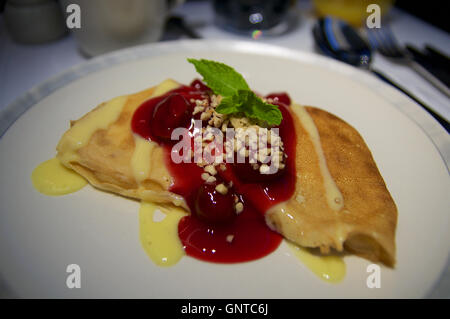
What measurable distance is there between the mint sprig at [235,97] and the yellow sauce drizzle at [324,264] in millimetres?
608

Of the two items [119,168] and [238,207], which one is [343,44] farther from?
[119,168]

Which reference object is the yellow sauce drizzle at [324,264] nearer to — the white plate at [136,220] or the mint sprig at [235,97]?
the white plate at [136,220]

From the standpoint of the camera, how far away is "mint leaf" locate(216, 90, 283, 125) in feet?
5.30

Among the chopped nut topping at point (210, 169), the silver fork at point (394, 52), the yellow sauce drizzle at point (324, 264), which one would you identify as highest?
the silver fork at point (394, 52)

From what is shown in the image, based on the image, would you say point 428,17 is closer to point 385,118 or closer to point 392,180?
point 385,118

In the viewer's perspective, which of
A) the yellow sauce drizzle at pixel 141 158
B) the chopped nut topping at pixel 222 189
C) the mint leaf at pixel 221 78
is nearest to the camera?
the chopped nut topping at pixel 222 189

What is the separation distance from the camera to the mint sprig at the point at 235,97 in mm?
1620

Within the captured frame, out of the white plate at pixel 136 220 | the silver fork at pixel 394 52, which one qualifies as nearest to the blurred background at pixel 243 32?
the silver fork at pixel 394 52

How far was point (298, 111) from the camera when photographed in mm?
1953

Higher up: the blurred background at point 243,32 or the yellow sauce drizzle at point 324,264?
the blurred background at point 243,32

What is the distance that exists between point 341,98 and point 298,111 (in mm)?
426

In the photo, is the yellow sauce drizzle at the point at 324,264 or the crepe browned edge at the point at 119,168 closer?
the yellow sauce drizzle at the point at 324,264
